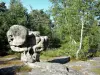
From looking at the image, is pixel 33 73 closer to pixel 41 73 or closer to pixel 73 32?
pixel 41 73

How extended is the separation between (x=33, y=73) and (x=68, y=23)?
15.4 metres

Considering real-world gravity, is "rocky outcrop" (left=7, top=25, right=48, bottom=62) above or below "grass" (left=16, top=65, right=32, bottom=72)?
above

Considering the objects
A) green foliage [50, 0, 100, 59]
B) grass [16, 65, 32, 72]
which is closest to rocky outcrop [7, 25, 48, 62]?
grass [16, 65, 32, 72]

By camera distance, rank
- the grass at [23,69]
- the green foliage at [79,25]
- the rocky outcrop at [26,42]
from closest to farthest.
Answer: the grass at [23,69]
the rocky outcrop at [26,42]
the green foliage at [79,25]

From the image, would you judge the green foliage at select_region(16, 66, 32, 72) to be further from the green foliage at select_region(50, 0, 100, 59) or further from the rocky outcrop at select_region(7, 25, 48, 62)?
the green foliage at select_region(50, 0, 100, 59)

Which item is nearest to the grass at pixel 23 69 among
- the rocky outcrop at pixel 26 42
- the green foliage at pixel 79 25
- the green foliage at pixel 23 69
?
the green foliage at pixel 23 69

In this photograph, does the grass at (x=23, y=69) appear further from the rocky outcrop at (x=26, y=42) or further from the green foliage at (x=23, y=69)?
the rocky outcrop at (x=26, y=42)

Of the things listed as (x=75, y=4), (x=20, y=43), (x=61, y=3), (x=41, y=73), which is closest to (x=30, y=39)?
(x=20, y=43)

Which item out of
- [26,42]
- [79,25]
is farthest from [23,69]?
[79,25]

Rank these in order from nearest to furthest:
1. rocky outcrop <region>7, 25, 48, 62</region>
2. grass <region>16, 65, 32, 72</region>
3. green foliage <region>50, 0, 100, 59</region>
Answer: grass <region>16, 65, 32, 72</region>, rocky outcrop <region>7, 25, 48, 62</region>, green foliage <region>50, 0, 100, 59</region>

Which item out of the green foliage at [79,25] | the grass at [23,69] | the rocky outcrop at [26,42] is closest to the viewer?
the grass at [23,69]

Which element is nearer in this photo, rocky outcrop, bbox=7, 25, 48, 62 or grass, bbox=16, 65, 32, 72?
grass, bbox=16, 65, 32, 72

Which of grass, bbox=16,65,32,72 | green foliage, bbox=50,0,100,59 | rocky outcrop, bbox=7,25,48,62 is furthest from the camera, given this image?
green foliage, bbox=50,0,100,59

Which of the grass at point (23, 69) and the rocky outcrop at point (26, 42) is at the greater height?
the rocky outcrop at point (26, 42)
